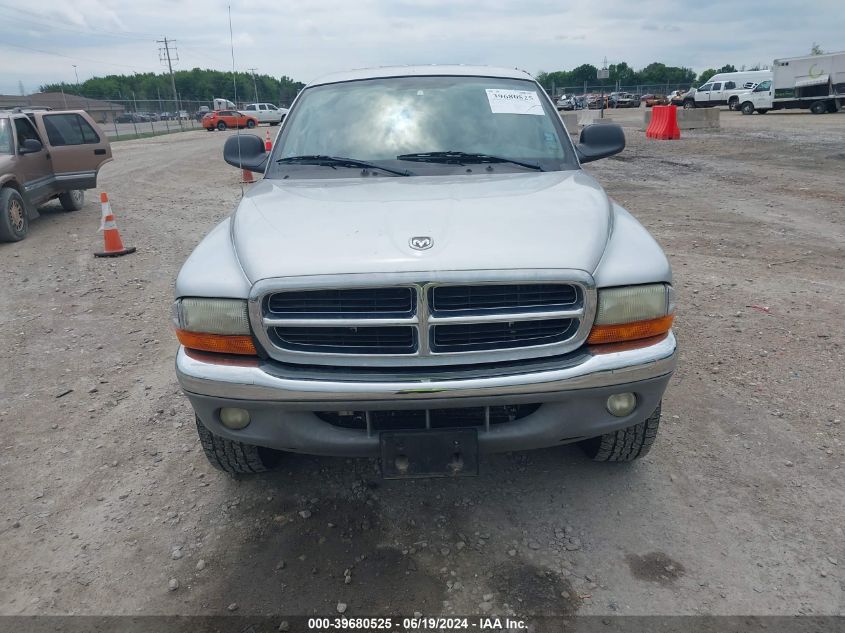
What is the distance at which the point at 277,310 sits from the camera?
2465 mm

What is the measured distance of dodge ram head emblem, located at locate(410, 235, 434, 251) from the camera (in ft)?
8.04

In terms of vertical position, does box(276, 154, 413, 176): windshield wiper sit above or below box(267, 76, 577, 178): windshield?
below

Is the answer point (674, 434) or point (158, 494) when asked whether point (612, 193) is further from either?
point (158, 494)

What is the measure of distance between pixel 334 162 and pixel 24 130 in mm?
8687

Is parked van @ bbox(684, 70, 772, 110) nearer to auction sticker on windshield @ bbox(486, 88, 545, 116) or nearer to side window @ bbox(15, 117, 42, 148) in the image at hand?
side window @ bbox(15, 117, 42, 148)

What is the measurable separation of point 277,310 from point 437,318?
0.62m

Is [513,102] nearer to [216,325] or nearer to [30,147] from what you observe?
[216,325]

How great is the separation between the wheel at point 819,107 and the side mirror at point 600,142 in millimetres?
32577

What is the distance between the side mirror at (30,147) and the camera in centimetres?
945

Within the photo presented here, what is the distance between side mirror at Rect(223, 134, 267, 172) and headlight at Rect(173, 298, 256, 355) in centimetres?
173

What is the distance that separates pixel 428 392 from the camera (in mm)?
2332

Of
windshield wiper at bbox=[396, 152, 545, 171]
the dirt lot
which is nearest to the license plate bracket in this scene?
the dirt lot

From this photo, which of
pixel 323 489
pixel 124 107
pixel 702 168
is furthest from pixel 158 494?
pixel 124 107

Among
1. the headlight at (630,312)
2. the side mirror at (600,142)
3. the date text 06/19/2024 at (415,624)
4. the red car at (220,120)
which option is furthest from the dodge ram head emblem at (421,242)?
the red car at (220,120)
